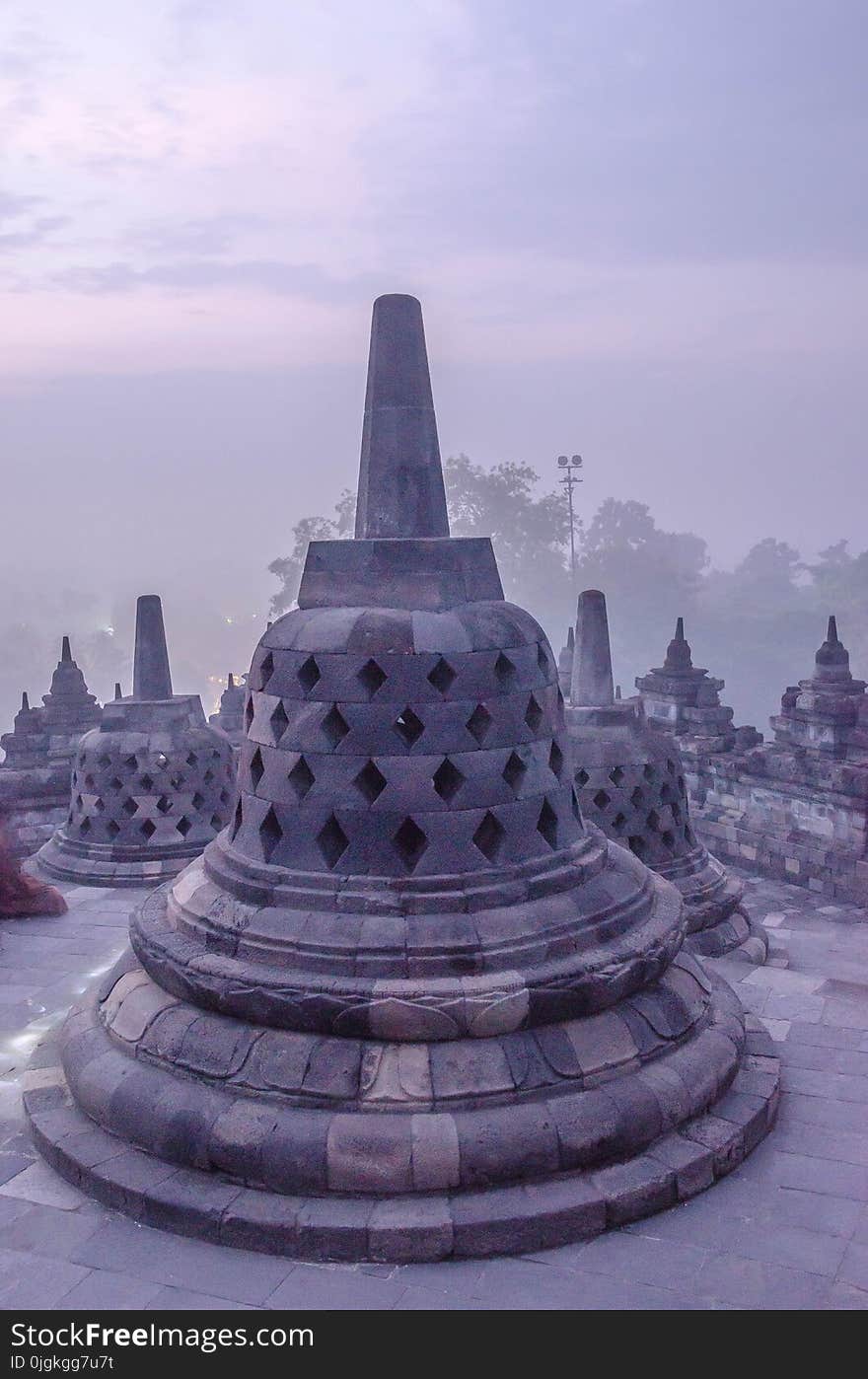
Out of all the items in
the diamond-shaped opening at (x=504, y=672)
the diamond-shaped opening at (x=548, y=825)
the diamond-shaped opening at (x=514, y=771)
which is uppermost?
the diamond-shaped opening at (x=504, y=672)

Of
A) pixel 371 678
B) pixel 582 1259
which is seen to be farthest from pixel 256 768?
pixel 582 1259

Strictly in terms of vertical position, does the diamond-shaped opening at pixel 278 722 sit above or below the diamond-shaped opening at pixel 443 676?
below

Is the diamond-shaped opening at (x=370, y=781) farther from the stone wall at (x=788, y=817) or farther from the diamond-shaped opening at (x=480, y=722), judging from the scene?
the stone wall at (x=788, y=817)

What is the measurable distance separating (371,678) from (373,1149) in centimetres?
201

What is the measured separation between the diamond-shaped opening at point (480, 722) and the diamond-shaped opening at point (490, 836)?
36 cm

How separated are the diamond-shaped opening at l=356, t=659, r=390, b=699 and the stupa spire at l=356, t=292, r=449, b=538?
Result: 2.64ft

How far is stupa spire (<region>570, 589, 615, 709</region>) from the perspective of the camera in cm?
863

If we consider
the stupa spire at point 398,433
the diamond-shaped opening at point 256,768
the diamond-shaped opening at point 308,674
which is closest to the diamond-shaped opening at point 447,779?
the diamond-shaped opening at point 308,674

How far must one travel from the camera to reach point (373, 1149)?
3695 mm

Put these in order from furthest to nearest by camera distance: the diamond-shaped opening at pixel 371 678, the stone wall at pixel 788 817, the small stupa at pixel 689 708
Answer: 1. the small stupa at pixel 689 708
2. the stone wall at pixel 788 817
3. the diamond-shaped opening at pixel 371 678

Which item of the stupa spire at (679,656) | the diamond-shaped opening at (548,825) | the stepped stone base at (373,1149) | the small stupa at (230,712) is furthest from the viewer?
the small stupa at (230,712)

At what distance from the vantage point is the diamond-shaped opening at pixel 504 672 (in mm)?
4699

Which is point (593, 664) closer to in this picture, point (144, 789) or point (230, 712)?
point (144, 789)
